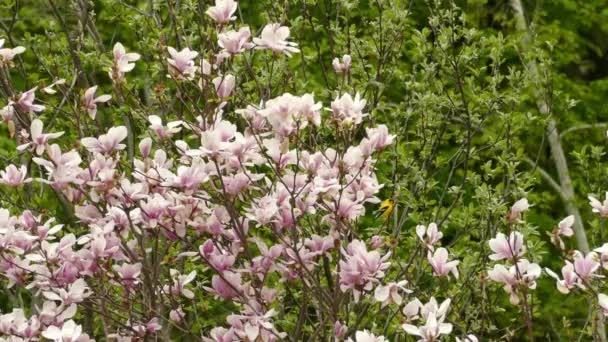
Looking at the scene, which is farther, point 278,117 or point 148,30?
point 148,30

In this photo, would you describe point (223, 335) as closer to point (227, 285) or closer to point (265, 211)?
point (227, 285)

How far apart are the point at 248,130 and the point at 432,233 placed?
2.43 feet

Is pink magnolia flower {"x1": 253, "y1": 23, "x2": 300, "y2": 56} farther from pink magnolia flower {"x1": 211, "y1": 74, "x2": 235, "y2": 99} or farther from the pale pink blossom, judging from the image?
the pale pink blossom

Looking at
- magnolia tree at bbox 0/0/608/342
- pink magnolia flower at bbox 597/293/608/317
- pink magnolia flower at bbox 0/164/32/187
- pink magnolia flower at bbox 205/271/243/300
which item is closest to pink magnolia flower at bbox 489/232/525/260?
magnolia tree at bbox 0/0/608/342

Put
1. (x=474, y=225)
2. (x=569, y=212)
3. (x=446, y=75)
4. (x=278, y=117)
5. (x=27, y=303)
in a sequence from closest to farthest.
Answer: (x=278, y=117), (x=474, y=225), (x=446, y=75), (x=27, y=303), (x=569, y=212)

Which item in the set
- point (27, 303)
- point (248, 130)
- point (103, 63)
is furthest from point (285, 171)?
point (27, 303)

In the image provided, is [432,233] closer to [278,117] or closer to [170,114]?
[278,117]

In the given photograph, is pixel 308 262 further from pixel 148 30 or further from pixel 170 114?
pixel 148 30

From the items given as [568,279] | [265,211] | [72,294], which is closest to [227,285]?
[265,211]

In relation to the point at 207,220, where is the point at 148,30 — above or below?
below

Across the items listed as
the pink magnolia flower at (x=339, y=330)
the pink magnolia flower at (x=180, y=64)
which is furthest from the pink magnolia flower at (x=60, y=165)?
the pink magnolia flower at (x=339, y=330)

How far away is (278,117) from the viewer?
123 inches

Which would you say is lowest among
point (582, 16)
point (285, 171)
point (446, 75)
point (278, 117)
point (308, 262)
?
point (582, 16)

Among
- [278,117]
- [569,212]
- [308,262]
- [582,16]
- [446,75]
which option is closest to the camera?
[278,117]
